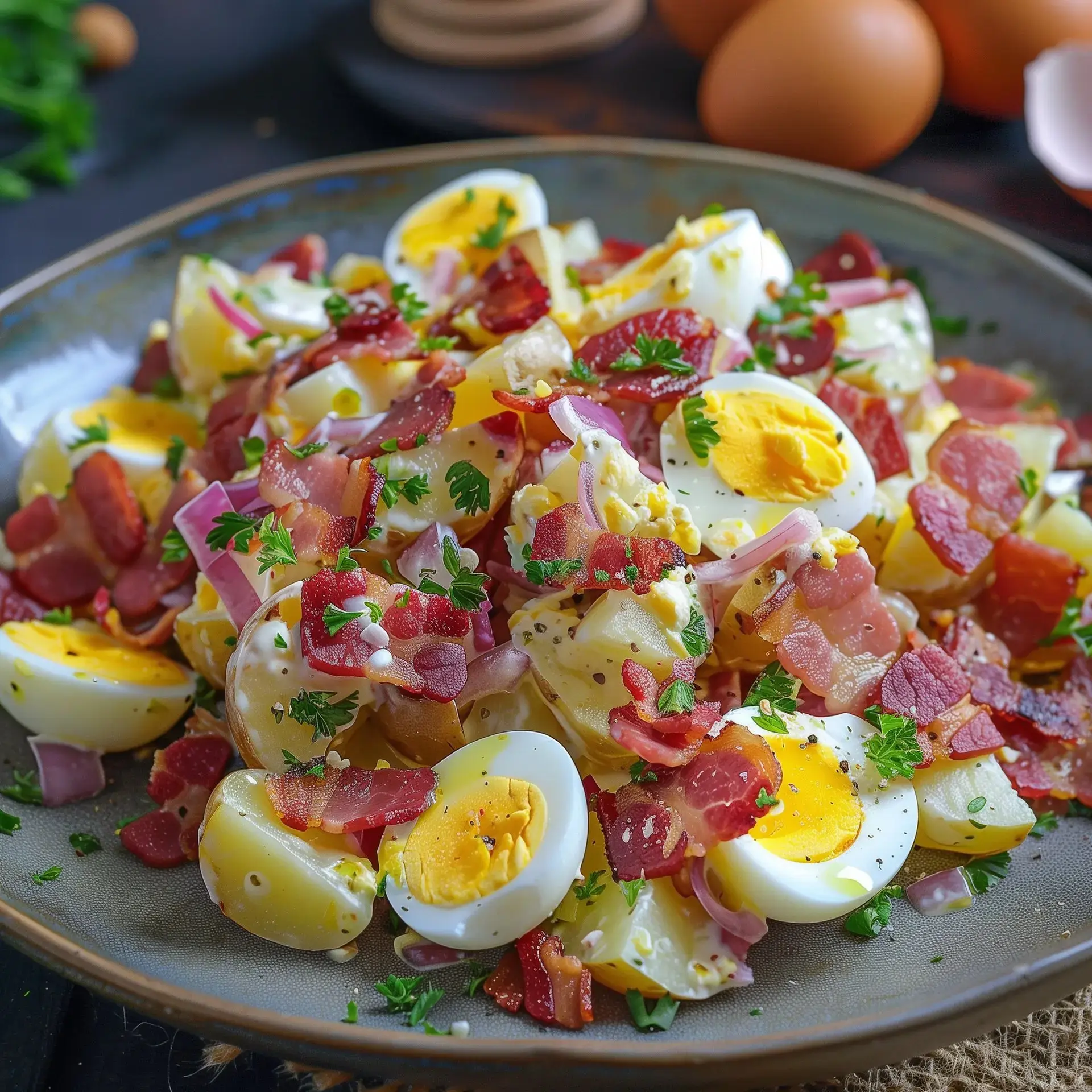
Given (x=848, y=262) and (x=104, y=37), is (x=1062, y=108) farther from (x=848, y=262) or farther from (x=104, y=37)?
(x=104, y=37)

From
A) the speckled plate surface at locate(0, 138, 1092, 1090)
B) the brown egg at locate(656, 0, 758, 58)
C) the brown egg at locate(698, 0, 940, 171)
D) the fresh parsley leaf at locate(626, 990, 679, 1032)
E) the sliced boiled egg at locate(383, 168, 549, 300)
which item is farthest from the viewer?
the brown egg at locate(656, 0, 758, 58)

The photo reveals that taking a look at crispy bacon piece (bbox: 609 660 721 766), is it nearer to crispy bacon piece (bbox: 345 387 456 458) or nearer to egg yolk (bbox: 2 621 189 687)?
crispy bacon piece (bbox: 345 387 456 458)

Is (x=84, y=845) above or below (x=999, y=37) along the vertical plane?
below

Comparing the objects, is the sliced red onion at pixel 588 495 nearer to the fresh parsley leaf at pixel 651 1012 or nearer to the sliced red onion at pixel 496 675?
the sliced red onion at pixel 496 675

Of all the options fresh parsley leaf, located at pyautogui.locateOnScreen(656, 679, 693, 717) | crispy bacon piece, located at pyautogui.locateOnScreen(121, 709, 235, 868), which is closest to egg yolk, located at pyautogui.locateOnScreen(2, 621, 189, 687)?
crispy bacon piece, located at pyautogui.locateOnScreen(121, 709, 235, 868)

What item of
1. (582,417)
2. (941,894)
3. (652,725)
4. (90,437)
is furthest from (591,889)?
(90,437)

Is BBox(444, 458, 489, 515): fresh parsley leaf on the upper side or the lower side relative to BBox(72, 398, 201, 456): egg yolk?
upper

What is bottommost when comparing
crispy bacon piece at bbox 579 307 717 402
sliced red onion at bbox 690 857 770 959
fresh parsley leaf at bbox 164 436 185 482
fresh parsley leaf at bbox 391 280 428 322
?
sliced red onion at bbox 690 857 770 959

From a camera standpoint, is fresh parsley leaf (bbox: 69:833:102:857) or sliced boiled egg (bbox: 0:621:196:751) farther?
sliced boiled egg (bbox: 0:621:196:751)
